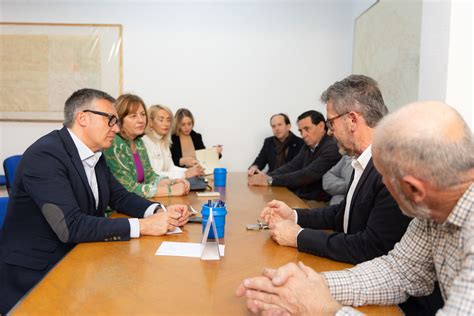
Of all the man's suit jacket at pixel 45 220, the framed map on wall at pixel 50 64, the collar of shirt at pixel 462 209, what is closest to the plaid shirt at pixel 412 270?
the collar of shirt at pixel 462 209

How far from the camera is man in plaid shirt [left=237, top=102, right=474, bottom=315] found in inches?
36.3

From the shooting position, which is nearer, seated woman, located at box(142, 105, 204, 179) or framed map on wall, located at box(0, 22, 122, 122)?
seated woman, located at box(142, 105, 204, 179)

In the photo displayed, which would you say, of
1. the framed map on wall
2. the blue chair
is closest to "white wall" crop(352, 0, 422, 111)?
the blue chair

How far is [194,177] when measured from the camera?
331 cm

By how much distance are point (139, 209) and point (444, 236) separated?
4.78 feet

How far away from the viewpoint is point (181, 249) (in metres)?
1.57

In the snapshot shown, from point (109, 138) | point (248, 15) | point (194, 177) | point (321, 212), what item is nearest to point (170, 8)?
point (248, 15)

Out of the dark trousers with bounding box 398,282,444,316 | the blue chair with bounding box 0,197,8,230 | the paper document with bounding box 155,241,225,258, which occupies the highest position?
the blue chair with bounding box 0,197,8,230

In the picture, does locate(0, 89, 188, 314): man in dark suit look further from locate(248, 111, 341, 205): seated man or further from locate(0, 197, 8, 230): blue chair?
locate(248, 111, 341, 205): seated man

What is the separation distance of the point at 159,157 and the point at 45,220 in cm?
188

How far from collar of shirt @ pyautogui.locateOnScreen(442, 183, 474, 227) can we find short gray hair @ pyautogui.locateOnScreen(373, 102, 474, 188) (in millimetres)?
36

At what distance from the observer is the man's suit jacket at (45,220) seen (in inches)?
65.6

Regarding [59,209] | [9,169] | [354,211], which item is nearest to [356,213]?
[354,211]

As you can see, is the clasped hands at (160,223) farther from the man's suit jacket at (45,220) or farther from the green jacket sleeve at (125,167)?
the green jacket sleeve at (125,167)
